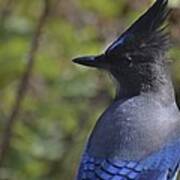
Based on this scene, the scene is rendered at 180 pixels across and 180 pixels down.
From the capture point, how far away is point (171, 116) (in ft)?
13.6

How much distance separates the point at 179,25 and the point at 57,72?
82 centimetres

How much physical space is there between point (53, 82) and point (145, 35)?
58.7 inches

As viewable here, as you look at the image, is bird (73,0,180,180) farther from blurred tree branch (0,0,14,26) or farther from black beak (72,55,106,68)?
blurred tree branch (0,0,14,26)

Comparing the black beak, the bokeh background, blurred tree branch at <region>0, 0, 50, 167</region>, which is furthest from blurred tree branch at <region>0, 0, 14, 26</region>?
the black beak

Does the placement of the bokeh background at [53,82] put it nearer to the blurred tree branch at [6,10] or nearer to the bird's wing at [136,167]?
the blurred tree branch at [6,10]

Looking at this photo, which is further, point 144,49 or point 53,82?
point 53,82

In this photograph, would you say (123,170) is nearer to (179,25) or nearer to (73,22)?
(179,25)

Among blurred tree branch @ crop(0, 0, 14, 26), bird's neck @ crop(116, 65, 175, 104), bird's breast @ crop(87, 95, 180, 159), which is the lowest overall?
bird's breast @ crop(87, 95, 180, 159)

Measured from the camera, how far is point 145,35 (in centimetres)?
418

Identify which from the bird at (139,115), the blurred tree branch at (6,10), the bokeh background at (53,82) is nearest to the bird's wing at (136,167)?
the bird at (139,115)

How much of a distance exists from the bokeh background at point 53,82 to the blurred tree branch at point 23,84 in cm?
2

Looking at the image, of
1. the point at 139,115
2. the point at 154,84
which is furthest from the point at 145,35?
the point at 139,115

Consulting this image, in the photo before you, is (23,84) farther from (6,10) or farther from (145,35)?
(145,35)

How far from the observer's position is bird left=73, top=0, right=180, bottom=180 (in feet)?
13.1
